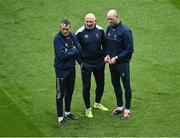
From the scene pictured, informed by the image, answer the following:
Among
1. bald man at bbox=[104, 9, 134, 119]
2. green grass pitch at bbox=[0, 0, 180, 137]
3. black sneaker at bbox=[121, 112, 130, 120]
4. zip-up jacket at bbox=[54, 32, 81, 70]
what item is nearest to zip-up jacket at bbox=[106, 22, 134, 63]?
bald man at bbox=[104, 9, 134, 119]

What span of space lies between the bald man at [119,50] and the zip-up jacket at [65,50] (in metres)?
0.66

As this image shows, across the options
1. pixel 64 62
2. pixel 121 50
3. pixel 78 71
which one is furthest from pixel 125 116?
pixel 78 71

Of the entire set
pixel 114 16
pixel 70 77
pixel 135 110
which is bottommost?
pixel 135 110

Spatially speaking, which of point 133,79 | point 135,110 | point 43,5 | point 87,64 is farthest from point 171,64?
point 43,5

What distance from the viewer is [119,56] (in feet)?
31.6

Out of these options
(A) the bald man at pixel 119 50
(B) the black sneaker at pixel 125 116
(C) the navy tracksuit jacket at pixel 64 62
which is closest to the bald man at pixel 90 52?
(A) the bald man at pixel 119 50

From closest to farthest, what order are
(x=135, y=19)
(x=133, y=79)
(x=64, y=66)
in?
(x=64, y=66) < (x=133, y=79) < (x=135, y=19)

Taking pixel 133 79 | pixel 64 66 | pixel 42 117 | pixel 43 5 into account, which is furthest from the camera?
pixel 43 5

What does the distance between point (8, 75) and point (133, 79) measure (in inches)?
111

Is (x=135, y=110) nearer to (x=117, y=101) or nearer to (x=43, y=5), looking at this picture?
(x=117, y=101)

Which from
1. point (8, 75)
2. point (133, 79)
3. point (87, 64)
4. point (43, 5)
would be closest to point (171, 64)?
point (133, 79)

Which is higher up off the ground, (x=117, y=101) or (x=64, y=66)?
(x=64, y=66)

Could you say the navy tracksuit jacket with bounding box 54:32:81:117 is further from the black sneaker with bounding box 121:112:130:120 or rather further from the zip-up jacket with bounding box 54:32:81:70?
the black sneaker with bounding box 121:112:130:120

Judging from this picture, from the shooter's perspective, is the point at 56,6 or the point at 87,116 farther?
the point at 56,6
